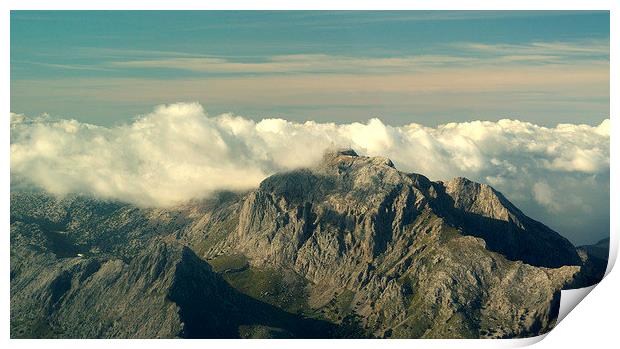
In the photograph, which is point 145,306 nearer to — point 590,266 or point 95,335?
point 95,335

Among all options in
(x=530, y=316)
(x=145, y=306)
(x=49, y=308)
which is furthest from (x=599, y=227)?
(x=49, y=308)
